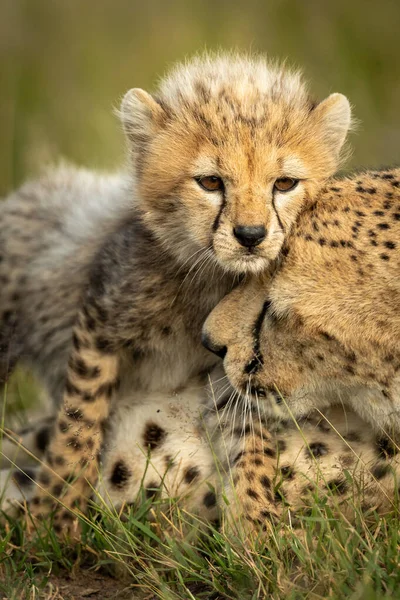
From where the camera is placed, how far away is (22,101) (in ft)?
18.9

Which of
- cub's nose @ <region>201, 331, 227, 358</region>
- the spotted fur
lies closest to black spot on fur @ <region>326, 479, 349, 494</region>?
the spotted fur

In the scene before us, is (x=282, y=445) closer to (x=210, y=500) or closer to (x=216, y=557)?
(x=210, y=500)

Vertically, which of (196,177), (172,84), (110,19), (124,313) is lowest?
(124,313)

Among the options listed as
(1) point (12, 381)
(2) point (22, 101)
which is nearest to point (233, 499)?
(1) point (12, 381)

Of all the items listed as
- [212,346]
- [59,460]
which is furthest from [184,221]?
[59,460]

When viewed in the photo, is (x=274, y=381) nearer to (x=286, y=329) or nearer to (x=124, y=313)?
(x=286, y=329)

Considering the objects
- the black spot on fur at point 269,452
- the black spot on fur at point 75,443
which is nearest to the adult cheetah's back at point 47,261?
the black spot on fur at point 75,443

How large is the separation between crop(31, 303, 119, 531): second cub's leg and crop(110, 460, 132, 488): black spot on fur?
6cm

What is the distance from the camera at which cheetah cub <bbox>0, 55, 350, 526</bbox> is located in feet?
8.35

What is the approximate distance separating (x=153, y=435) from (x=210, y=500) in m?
0.27

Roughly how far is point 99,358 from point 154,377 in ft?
0.59

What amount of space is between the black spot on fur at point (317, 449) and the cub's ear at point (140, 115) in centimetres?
99

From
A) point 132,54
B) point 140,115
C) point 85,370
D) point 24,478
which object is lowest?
point 24,478

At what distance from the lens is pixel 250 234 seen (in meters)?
2.42
